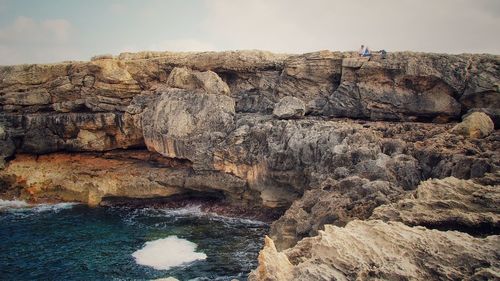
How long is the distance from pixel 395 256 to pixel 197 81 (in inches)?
1107

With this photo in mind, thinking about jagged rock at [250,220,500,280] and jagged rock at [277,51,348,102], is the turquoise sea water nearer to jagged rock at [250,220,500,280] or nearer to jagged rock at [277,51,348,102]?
jagged rock at [250,220,500,280]

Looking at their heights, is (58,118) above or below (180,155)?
above

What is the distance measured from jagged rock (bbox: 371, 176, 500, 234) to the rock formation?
54mm

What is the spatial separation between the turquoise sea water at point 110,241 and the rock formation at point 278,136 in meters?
2.84

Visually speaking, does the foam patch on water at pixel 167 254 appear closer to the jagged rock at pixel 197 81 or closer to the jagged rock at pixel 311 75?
the jagged rock at pixel 197 81

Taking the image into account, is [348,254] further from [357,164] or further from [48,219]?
[48,219]

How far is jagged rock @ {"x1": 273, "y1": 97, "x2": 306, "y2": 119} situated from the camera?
1282 inches

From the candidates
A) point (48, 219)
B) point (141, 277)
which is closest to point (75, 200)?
point (48, 219)

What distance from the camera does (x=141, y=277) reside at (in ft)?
75.6

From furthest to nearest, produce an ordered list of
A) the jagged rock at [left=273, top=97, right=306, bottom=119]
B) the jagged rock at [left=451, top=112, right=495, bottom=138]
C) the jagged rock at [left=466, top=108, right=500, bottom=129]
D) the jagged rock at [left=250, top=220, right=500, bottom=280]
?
the jagged rock at [left=273, top=97, right=306, bottom=119] → the jagged rock at [left=466, top=108, right=500, bottom=129] → the jagged rock at [left=451, top=112, right=495, bottom=138] → the jagged rock at [left=250, top=220, right=500, bottom=280]

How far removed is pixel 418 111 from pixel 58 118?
3490 centimetres

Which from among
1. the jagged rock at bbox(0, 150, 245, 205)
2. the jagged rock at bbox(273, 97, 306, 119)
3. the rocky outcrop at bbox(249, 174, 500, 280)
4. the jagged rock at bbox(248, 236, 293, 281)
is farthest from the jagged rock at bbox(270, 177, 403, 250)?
the jagged rock at bbox(0, 150, 245, 205)

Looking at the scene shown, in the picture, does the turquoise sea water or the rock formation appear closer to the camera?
the rock formation

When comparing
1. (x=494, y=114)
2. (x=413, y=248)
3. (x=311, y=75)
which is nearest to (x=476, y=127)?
(x=494, y=114)
